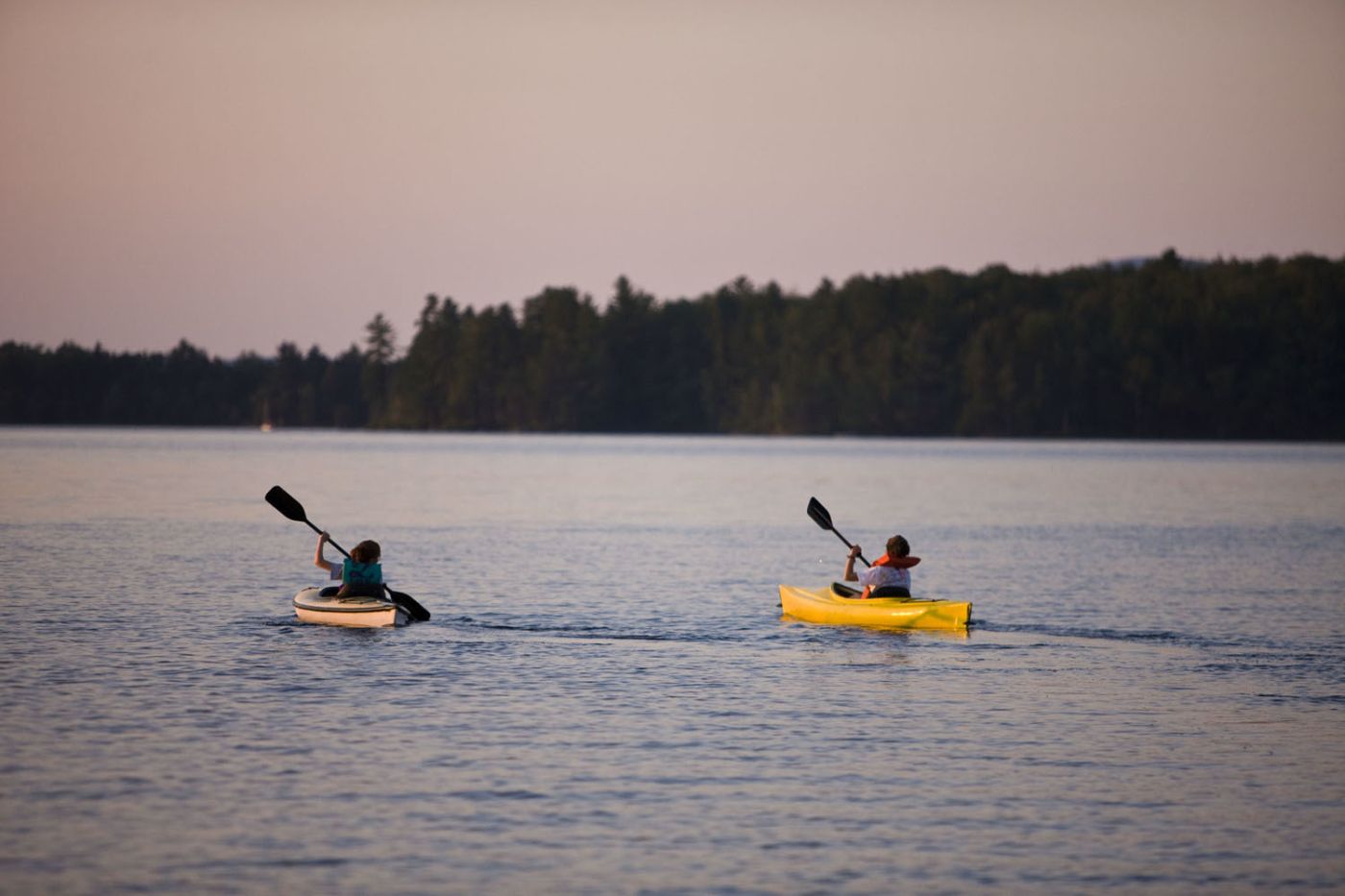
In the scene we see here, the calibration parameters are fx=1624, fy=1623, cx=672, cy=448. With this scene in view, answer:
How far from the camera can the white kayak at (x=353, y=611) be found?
83.0ft

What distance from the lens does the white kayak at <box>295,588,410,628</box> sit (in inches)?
996

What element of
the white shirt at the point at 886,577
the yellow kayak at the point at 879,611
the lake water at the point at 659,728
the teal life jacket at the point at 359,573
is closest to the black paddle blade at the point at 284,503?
the lake water at the point at 659,728

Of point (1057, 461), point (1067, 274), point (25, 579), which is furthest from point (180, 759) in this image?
point (1067, 274)

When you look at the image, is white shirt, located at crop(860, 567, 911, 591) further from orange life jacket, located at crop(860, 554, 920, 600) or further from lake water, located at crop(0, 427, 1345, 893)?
lake water, located at crop(0, 427, 1345, 893)

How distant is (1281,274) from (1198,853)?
17914 centimetres

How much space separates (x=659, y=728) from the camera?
1762 centimetres

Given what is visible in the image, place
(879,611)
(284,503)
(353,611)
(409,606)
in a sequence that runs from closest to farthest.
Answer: (353,611) < (879,611) < (409,606) < (284,503)

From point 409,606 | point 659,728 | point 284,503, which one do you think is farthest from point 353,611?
point 659,728

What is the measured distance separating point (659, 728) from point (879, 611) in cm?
913

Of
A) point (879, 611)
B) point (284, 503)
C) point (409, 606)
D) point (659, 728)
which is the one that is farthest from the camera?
point (284, 503)

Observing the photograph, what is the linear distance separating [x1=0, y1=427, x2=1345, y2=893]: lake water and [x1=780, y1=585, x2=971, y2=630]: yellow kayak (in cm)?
58

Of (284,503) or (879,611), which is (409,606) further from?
(879,611)

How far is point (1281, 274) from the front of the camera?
179000 millimetres

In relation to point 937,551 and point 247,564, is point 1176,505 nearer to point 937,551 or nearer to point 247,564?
point 937,551
